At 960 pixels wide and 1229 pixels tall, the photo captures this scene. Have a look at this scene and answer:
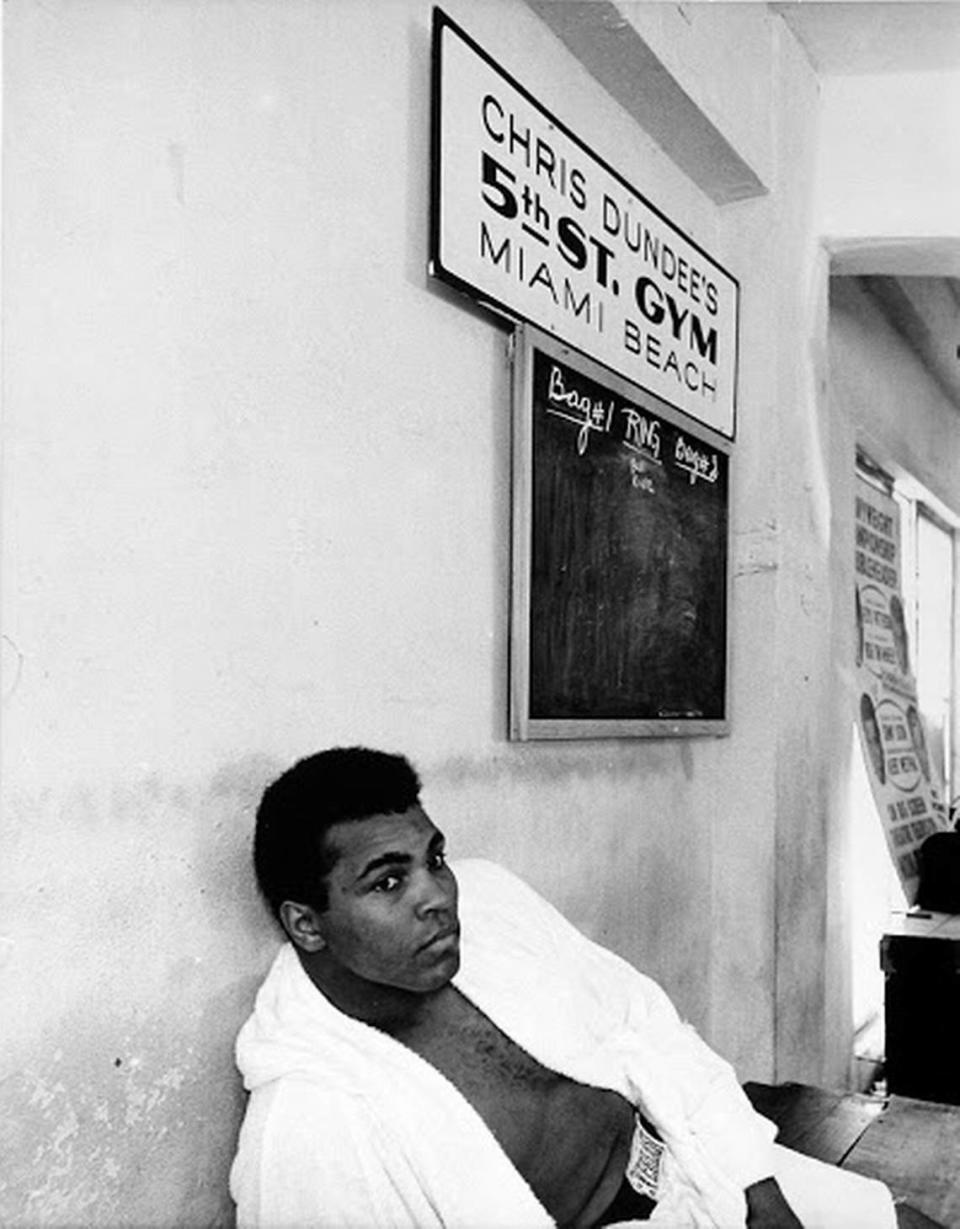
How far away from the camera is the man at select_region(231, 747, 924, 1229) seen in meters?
1.60

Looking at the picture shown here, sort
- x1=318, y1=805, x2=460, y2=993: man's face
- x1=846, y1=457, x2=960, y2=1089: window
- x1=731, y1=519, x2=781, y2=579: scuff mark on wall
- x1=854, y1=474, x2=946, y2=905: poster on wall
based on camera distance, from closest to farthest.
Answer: x1=318, y1=805, x2=460, y2=993: man's face
x1=731, y1=519, x2=781, y2=579: scuff mark on wall
x1=854, y1=474, x2=946, y2=905: poster on wall
x1=846, y1=457, x2=960, y2=1089: window

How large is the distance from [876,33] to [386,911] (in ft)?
9.88

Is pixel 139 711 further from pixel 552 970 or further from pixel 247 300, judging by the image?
pixel 552 970

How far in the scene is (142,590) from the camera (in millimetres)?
1650

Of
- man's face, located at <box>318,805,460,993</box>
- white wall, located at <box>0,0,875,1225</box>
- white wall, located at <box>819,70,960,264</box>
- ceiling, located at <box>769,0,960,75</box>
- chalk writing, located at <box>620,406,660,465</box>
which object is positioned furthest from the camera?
white wall, located at <box>819,70,960,264</box>

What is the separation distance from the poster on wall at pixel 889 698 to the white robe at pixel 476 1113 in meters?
2.98

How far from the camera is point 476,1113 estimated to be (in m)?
1.72

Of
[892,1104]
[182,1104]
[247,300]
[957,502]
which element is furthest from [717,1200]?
[957,502]

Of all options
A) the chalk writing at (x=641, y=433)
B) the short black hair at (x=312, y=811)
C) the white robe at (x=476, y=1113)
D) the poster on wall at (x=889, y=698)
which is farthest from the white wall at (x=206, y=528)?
the poster on wall at (x=889, y=698)

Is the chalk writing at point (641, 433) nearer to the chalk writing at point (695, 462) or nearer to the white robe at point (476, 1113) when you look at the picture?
the chalk writing at point (695, 462)

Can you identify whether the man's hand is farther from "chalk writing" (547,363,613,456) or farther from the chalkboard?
"chalk writing" (547,363,613,456)

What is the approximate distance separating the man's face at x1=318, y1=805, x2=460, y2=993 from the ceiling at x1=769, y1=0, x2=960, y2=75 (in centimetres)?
275

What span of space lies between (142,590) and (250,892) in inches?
18.7

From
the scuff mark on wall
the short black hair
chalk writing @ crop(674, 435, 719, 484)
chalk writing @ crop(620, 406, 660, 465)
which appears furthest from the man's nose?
the scuff mark on wall
